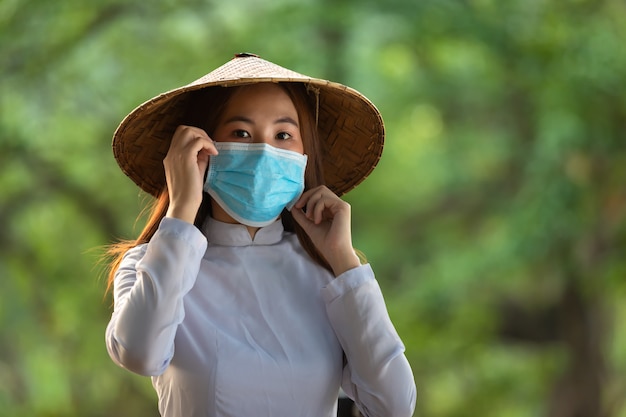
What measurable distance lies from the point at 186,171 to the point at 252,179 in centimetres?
10

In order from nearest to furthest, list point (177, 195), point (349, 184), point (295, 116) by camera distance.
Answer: point (177, 195), point (295, 116), point (349, 184)

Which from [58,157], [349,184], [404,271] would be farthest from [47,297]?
[349,184]

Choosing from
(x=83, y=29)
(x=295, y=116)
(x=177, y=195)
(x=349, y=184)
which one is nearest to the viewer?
(x=177, y=195)

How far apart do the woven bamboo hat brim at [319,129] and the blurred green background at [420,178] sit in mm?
3244

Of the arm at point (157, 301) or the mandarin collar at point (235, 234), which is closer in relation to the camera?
the arm at point (157, 301)

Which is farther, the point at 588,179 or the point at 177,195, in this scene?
the point at 588,179

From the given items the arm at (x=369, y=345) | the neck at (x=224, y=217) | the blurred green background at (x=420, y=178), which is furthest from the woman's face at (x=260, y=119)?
the blurred green background at (x=420, y=178)

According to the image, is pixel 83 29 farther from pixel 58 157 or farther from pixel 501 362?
pixel 501 362

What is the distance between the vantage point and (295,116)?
147cm

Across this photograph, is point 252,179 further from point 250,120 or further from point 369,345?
point 369,345

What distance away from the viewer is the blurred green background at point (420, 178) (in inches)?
196

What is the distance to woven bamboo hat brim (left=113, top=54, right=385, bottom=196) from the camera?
1439 mm

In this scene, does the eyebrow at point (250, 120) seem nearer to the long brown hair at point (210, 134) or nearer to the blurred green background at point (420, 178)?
the long brown hair at point (210, 134)

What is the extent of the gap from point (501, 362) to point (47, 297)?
2.72 m
